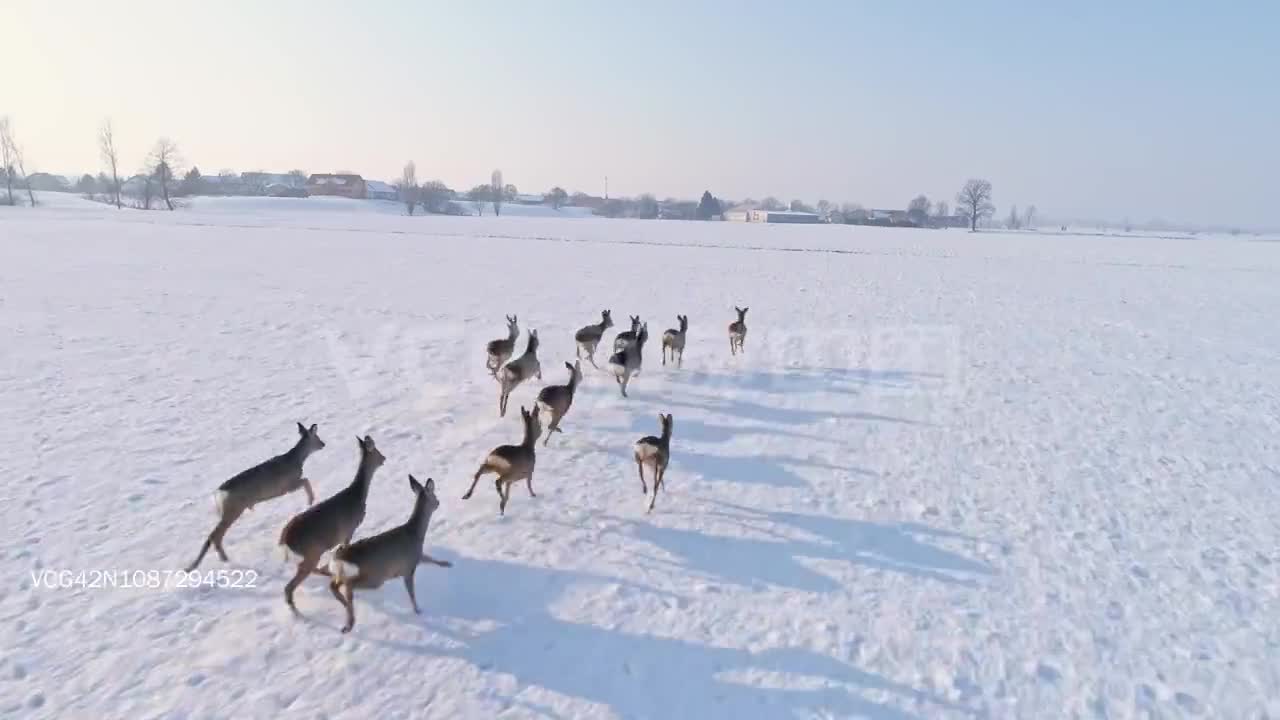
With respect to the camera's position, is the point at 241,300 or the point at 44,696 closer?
the point at 44,696

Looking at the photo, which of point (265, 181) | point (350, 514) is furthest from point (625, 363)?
point (265, 181)

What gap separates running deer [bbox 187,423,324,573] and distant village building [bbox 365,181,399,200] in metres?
168

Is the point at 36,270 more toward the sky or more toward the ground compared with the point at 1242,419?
more toward the sky

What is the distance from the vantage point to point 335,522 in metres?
6.80

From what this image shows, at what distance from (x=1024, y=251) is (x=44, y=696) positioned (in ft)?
271

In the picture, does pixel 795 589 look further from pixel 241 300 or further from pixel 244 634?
pixel 241 300

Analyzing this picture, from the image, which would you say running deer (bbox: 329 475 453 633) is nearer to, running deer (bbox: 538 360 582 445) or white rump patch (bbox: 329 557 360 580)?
white rump patch (bbox: 329 557 360 580)

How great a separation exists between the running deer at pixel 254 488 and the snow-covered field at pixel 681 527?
0.43 meters

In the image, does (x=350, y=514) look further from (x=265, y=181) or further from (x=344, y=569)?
(x=265, y=181)

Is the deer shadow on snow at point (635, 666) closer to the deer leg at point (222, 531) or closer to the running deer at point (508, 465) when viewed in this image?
the running deer at point (508, 465)

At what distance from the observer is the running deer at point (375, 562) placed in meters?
6.12

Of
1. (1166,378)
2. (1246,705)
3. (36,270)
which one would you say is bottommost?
(1246,705)

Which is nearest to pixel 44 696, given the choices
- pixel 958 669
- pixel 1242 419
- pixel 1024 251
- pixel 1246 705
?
pixel 958 669

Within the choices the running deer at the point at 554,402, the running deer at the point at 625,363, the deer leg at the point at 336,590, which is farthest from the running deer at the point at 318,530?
the running deer at the point at 625,363
